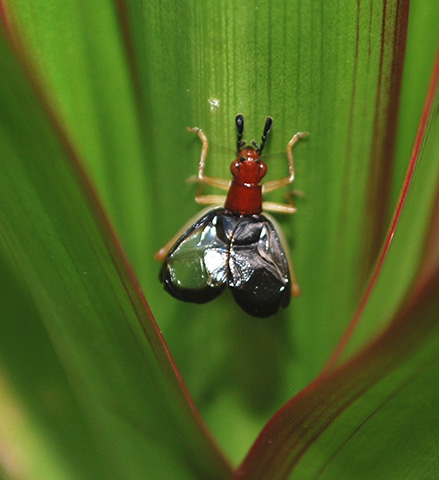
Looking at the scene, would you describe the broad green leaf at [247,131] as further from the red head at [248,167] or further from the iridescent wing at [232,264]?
the red head at [248,167]

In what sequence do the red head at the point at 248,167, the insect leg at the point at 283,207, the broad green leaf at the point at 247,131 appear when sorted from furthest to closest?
1. the red head at the point at 248,167
2. the insect leg at the point at 283,207
3. the broad green leaf at the point at 247,131

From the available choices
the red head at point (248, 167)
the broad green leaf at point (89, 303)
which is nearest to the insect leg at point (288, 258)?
the red head at point (248, 167)

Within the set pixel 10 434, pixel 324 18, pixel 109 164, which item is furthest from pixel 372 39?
pixel 10 434

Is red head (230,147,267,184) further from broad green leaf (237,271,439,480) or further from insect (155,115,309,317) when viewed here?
broad green leaf (237,271,439,480)

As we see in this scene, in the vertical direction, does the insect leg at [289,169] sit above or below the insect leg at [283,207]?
above

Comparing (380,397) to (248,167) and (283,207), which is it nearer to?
(283,207)

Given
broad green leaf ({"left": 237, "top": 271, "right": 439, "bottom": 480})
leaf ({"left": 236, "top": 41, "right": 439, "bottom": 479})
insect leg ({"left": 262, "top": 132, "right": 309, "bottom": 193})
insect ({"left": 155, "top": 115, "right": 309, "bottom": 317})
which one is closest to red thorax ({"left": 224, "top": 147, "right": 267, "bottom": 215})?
insect ({"left": 155, "top": 115, "right": 309, "bottom": 317})

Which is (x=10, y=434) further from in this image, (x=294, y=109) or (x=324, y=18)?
(x=324, y=18)
